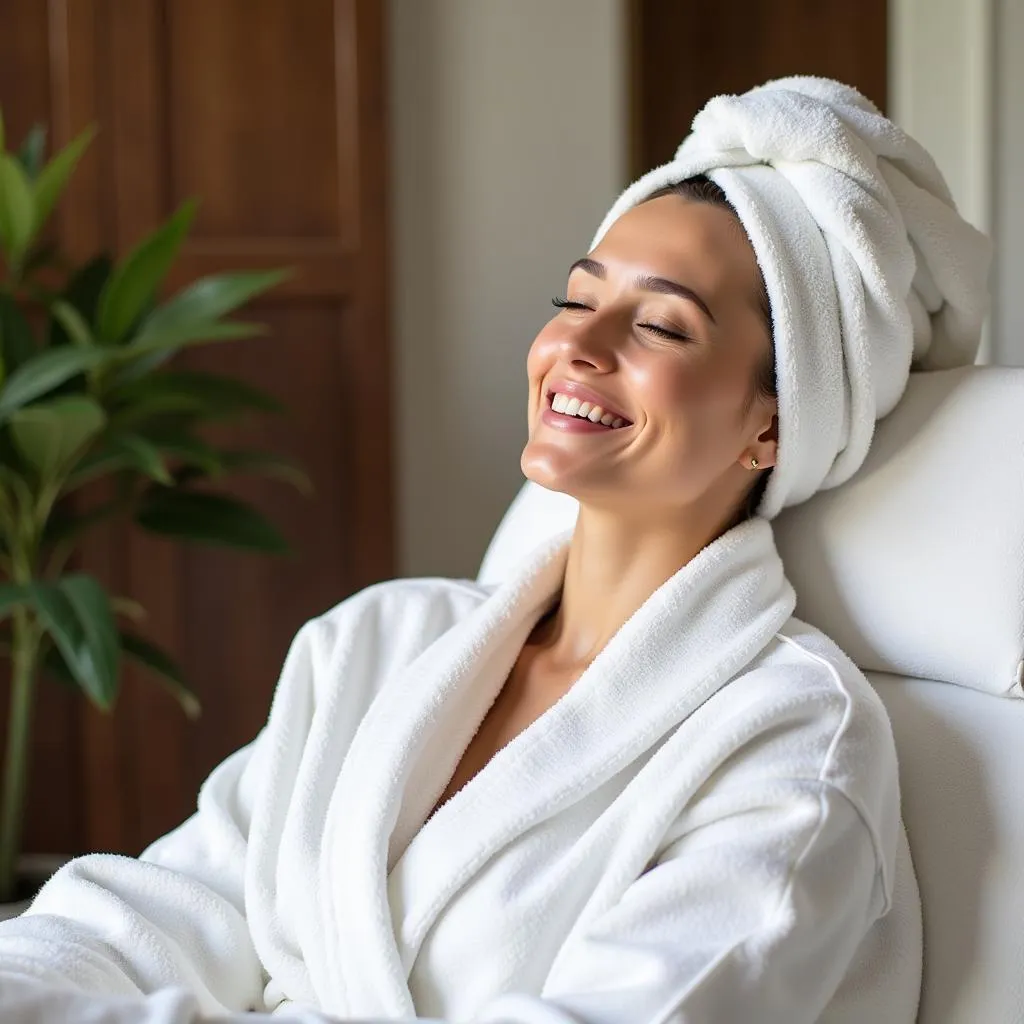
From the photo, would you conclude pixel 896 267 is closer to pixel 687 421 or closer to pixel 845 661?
pixel 687 421

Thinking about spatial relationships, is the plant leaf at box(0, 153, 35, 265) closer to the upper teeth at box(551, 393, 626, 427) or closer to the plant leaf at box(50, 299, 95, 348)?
the plant leaf at box(50, 299, 95, 348)

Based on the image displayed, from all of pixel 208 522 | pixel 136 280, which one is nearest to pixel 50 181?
pixel 136 280

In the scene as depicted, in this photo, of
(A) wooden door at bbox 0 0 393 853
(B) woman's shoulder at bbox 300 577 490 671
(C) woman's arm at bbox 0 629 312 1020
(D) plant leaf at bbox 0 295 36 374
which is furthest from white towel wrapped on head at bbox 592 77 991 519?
(A) wooden door at bbox 0 0 393 853

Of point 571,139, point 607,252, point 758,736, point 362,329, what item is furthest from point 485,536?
point 758,736

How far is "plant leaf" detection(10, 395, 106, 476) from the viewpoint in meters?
2.16

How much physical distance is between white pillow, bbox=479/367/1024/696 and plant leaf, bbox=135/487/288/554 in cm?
122

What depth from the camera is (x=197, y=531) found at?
2.44 metres

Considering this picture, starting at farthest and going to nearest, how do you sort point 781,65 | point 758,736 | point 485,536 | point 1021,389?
Result: point 781,65 → point 485,536 → point 1021,389 → point 758,736

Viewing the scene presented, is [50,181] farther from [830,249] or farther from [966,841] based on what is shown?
[966,841]

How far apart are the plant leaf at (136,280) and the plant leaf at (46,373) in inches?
5.4

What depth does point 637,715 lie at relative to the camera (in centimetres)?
125

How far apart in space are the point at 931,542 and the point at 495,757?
415mm

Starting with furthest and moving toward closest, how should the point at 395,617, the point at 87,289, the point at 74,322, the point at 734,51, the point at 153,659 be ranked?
the point at 734,51
the point at 87,289
the point at 153,659
the point at 74,322
the point at 395,617

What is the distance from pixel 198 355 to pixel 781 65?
1608 millimetres
